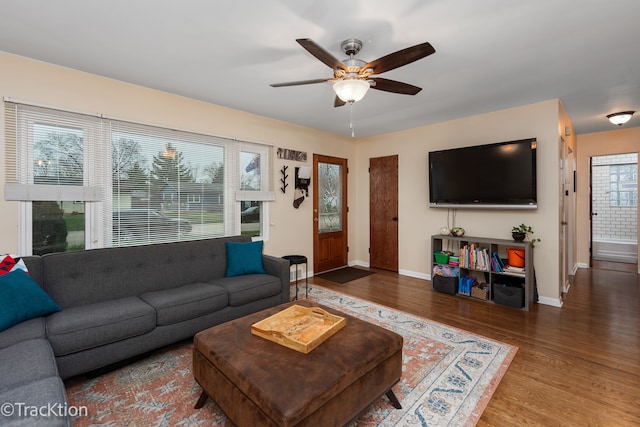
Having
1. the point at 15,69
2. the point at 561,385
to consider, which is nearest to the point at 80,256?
the point at 15,69

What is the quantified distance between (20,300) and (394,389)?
2616 millimetres

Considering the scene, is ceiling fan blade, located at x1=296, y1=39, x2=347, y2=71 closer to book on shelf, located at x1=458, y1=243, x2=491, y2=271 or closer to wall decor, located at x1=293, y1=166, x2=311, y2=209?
wall decor, located at x1=293, y1=166, x2=311, y2=209

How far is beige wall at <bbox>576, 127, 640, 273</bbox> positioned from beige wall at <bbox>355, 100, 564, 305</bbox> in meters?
2.63

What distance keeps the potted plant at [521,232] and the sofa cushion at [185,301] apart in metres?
3.51

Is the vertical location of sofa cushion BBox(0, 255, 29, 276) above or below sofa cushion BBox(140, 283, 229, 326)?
above

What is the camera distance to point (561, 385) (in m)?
2.04

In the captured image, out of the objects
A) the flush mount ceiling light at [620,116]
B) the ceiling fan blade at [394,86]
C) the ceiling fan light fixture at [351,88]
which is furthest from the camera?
the flush mount ceiling light at [620,116]

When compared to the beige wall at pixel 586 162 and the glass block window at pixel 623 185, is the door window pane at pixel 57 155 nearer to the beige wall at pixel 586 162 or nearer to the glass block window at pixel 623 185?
the beige wall at pixel 586 162

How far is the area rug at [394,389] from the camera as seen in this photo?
5.67 feet

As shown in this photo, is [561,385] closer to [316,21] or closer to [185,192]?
[316,21]

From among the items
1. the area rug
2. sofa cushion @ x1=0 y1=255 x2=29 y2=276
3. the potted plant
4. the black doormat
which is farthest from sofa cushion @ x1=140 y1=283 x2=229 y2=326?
the potted plant

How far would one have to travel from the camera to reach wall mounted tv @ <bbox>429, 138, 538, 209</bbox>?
3598 mm

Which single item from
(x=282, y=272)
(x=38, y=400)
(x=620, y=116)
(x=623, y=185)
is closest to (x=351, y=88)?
(x=282, y=272)

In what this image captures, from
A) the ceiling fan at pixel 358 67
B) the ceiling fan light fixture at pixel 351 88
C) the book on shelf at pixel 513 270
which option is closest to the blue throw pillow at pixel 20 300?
the ceiling fan at pixel 358 67
